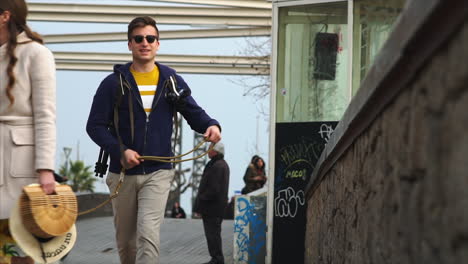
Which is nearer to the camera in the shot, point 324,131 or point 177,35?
point 324,131

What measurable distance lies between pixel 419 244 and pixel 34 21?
18.2 m

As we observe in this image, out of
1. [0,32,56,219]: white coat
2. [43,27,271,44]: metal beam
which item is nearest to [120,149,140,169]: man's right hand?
[0,32,56,219]: white coat

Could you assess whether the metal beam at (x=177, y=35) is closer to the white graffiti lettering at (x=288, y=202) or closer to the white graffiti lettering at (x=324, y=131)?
the white graffiti lettering at (x=288, y=202)

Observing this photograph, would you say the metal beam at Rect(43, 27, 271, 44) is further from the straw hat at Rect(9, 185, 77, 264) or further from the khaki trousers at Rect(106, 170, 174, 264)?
the straw hat at Rect(9, 185, 77, 264)

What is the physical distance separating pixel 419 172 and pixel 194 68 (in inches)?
809

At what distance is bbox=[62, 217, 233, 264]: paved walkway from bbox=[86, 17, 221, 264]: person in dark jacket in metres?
6.81

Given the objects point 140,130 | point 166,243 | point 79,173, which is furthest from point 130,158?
point 79,173

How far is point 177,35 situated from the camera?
71.1 feet

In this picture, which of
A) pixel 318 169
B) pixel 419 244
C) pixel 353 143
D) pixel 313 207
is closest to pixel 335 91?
pixel 313 207

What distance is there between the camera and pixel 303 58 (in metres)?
12.4

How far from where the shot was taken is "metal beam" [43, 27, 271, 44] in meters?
21.4

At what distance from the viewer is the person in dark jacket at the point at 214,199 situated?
1342 centimetres

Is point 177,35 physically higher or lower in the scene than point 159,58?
higher

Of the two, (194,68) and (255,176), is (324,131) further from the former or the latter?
(194,68)
